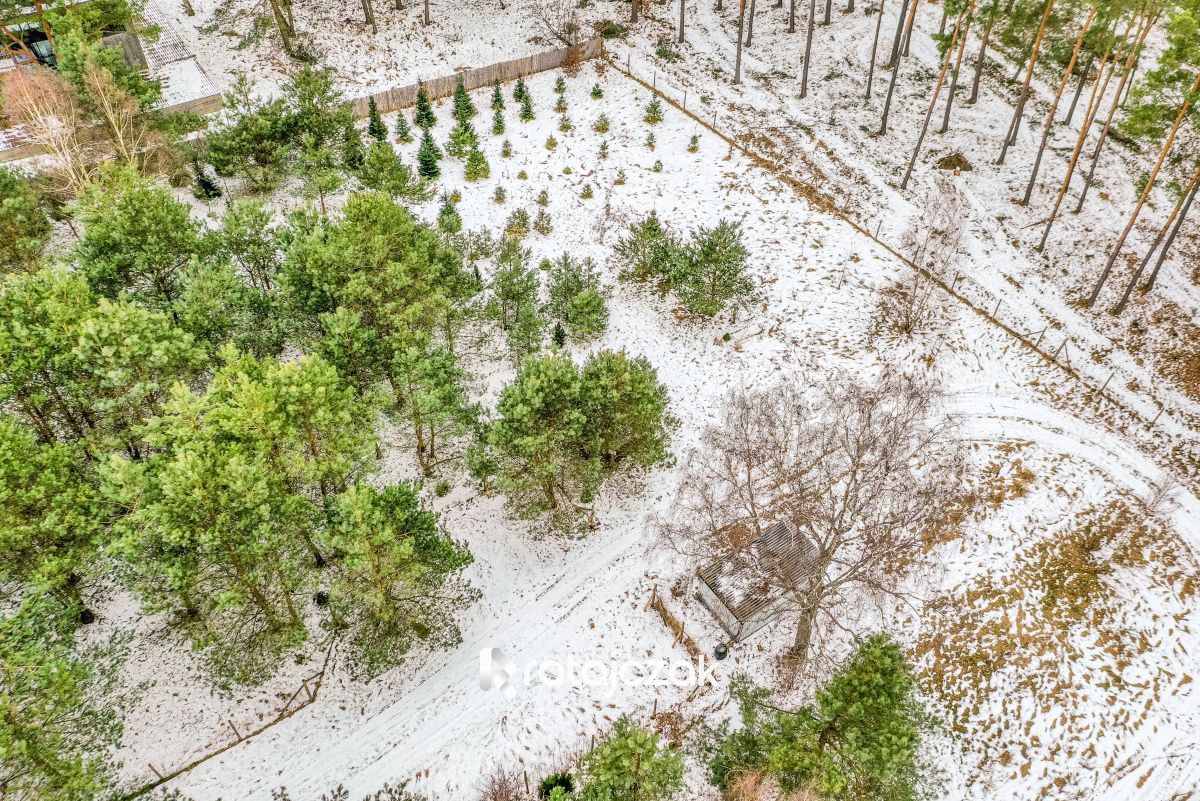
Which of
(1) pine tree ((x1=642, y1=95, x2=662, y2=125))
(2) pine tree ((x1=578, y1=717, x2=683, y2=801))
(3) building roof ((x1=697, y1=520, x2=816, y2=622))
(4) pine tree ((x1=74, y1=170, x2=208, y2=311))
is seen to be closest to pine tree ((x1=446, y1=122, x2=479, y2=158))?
(1) pine tree ((x1=642, y1=95, x2=662, y2=125))

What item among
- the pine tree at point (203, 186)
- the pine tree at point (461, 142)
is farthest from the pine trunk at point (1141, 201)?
the pine tree at point (203, 186)

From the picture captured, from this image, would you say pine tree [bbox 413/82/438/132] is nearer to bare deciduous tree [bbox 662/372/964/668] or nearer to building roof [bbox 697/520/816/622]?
bare deciduous tree [bbox 662/372/964/668]

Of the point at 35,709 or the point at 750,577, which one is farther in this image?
the point at 750,577

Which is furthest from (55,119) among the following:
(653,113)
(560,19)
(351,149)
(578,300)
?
(560,19)

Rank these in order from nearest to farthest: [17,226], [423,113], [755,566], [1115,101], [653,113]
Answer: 1. [755,566]
2. [17,226]
3. [1115,101]
4. [423,113]
5. [653,113]

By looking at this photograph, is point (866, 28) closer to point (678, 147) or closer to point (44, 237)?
point (678, 147)

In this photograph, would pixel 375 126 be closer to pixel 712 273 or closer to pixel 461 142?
pixel 461 142

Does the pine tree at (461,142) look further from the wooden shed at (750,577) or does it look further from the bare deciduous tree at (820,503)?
the wooden shed at (750,577)
